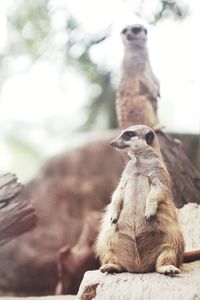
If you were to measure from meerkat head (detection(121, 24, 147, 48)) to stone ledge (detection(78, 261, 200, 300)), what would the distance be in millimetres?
1211

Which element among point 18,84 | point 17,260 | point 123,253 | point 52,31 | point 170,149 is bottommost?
point 17,260

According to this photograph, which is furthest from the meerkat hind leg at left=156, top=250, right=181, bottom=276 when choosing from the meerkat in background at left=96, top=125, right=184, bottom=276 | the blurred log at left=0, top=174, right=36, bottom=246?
the blurred log at left=0, top=174, right=36, bottom=246

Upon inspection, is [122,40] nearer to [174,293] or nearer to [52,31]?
[52,31]

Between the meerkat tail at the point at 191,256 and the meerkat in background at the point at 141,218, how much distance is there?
11 cm

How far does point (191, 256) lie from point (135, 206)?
339 millimetres

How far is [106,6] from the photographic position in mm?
3074

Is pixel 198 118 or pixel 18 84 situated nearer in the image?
pixel 198 118

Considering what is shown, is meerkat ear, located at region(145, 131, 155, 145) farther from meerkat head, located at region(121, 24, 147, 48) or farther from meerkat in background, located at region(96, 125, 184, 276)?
meerkat head, located at region(121, 24, 147, 48)

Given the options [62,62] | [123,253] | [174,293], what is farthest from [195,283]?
[62,62]

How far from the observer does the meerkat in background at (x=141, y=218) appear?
7.62 feet

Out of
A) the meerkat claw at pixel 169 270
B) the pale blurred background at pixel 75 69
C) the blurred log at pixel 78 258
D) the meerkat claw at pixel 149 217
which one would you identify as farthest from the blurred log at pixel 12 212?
the meerkat claw at pixel 169 270

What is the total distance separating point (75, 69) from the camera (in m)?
3.08

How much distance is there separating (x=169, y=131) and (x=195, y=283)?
0.98m

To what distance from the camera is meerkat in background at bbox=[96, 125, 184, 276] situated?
91.4 inches
